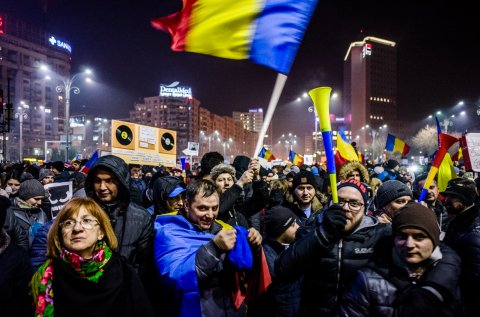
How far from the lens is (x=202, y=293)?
3084 millimetres

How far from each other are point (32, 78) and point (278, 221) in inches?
4673

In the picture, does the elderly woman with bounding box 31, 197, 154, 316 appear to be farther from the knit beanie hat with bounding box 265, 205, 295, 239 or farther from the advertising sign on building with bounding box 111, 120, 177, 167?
the advertising sign on building with bounding box 111, 120, 177, 167

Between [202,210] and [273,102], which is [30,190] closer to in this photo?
[202,210]

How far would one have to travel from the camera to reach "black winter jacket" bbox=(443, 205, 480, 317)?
3.12m

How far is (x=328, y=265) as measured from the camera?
308 cm

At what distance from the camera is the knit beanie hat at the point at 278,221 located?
3.65 m

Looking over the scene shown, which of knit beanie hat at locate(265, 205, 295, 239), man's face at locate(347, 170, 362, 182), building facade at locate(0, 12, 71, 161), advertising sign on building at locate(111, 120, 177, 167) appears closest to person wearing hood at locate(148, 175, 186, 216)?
knit beanie hat at locate(265, 205, 295, 239)

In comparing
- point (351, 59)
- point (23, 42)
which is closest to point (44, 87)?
point (23, 42)

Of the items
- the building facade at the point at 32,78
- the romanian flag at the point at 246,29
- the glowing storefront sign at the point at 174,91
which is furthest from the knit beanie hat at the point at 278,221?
the glowing storefront sign at the point at 174,91

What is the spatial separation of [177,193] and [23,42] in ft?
393

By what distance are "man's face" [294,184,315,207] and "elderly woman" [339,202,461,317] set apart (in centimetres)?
Answer: 293

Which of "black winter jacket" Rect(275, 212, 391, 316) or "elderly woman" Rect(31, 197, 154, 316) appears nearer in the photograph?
"elderly woman" Rect(31, 197, 154, 316)

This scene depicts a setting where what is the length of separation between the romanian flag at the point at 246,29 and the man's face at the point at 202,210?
1337 millimetres

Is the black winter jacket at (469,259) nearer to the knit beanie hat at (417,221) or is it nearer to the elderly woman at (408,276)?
the elderly woman at (408,276)
